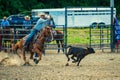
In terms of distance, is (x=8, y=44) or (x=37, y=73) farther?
(x=8, y=44)

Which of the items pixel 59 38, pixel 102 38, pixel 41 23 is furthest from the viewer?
pixel 102 38

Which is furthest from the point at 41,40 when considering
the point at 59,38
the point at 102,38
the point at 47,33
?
the point at 102,38

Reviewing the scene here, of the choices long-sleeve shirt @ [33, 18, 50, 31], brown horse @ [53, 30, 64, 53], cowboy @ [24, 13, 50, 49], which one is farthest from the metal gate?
long-sleeve shirt @ [33, 18, 50, 31]

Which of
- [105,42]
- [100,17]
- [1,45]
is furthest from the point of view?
[100,17]

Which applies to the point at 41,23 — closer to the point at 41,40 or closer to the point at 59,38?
the point at 41,40

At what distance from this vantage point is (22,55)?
1641 centimetres

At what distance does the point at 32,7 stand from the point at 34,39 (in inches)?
1905

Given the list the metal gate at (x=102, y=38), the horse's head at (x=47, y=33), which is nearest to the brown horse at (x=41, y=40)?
the horse's head at (x=47, y=33)

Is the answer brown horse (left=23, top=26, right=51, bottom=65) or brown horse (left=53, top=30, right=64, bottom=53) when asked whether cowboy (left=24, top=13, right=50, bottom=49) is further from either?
brown horse (left=53, top=30, right=64, bottom=53)

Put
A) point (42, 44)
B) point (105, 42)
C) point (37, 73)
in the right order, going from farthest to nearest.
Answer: point (105, 42) → point (42, 44) → point (37, 73)

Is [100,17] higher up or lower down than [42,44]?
lower down

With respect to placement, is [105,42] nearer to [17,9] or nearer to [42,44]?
[42,44]

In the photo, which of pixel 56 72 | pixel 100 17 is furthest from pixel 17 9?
pixel 56 72

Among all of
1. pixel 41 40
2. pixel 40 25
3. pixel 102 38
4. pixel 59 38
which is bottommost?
pixel 102 38
